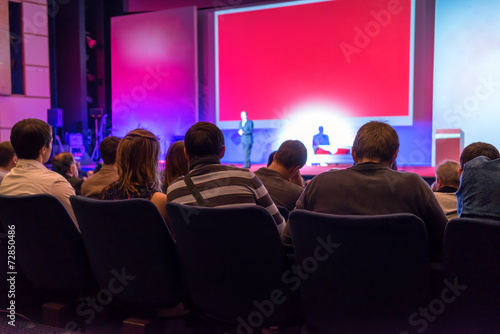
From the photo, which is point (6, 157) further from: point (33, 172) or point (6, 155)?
point (33, 172)

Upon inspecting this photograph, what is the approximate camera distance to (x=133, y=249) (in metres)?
1.46

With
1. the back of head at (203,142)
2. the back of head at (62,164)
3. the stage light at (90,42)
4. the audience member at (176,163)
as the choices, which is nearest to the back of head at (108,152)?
the audience member at (176,163)

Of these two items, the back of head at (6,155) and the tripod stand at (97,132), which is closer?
the back of head at (6,155)

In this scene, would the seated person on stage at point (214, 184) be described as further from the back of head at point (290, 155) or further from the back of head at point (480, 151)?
the back of head at point (480, 151)

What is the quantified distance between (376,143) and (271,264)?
627 millimetres

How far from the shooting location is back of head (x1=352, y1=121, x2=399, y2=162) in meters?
1.55

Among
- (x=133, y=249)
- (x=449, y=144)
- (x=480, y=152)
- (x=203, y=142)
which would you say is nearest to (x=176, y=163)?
(x=203, y=142)

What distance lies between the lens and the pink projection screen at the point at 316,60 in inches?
305

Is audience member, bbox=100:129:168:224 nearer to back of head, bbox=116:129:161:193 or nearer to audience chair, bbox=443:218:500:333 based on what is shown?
back of head, bbox=116:129:161:193

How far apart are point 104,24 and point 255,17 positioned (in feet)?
13.0

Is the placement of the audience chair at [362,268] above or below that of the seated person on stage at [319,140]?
below

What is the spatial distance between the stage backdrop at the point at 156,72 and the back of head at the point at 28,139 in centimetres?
692

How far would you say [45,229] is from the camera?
A: 1.64 meters

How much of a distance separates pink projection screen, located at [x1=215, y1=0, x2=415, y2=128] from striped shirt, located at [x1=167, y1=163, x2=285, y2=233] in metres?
6.76
